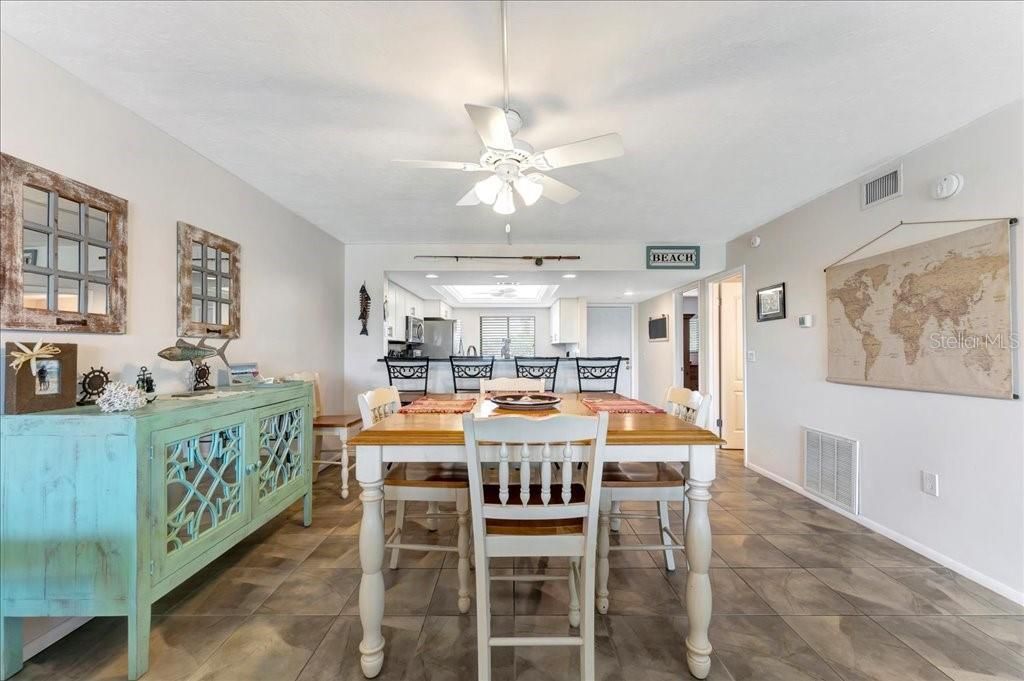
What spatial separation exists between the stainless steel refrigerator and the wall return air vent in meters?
4.75

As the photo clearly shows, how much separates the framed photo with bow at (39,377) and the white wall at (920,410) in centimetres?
394

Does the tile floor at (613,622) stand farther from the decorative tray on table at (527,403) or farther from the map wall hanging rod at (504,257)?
the map wall hanging rod at (504,257)

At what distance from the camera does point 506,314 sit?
30.7ft

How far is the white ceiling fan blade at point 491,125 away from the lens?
58.1 inches

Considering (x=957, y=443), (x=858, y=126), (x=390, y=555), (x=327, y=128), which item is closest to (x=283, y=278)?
(x=327, y=128)

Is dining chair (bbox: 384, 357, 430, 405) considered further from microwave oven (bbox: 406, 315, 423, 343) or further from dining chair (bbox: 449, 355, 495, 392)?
microwave oven (bbox: 406, 315, 423, 343)

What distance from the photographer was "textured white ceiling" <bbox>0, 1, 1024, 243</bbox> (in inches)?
56.1

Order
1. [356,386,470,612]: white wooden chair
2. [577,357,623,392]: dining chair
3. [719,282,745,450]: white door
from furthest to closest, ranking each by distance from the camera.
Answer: [719,282,745,450]: white door, [577,357,623,392]: dining chair, [356,386,470,612]: white wooden chair

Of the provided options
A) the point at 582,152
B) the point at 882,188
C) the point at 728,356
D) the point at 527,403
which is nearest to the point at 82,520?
the point at 527,403

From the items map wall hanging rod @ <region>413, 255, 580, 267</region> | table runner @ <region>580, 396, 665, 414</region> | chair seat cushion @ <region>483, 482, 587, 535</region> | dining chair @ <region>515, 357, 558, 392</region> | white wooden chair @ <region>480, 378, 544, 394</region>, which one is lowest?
chair seat cushion @ <region>483, 482, 587, 535</region>

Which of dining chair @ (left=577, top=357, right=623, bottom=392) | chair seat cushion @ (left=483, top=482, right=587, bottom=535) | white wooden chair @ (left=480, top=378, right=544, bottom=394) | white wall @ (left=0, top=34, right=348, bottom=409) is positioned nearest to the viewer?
chair seat cushion @ (left=483, top=482, right=587, bottom=535)

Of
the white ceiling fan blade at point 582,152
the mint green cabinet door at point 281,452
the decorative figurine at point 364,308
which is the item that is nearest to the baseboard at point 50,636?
the mint green cabinet door at point 281,452

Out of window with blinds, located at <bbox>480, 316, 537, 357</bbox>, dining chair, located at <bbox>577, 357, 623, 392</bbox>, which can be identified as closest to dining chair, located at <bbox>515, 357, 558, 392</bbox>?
dining chair, located at <bbox>577, 357, 623, 392</bbox>

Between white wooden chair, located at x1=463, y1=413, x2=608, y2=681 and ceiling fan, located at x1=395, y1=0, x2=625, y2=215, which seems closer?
white wooden chair, located at x1=463, y1=413, x2=608, y2=681
